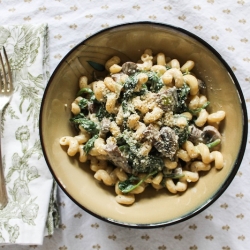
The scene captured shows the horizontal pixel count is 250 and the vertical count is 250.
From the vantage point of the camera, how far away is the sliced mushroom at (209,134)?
1.25 m

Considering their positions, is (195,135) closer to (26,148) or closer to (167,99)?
(167,99)

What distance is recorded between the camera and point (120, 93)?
4.06ft

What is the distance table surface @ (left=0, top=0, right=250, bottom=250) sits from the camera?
1.40 m

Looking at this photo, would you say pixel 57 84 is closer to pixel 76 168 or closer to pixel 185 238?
pixel 76 168

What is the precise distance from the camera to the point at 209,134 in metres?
1.26

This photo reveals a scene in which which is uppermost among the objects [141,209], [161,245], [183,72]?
[183,72]

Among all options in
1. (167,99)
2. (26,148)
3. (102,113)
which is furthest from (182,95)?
(26,148)

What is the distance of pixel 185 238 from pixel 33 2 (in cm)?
96

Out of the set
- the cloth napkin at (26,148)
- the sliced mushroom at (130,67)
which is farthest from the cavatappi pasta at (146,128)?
the cloth napkin at (26,148)

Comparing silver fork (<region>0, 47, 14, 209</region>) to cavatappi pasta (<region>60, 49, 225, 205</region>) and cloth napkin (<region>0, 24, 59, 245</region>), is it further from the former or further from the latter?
cavatappi pasta (<region>60, 49, 225, 205</region>)

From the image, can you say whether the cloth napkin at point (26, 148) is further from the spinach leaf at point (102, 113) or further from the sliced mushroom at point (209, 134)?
the sliced mushroom at point (209, 134)

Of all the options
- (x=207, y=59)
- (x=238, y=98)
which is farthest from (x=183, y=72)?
(x=238, y=98)

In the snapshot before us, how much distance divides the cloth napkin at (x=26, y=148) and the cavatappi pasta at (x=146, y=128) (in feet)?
0.61

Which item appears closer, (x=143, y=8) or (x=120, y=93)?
(x=120, y=93)
